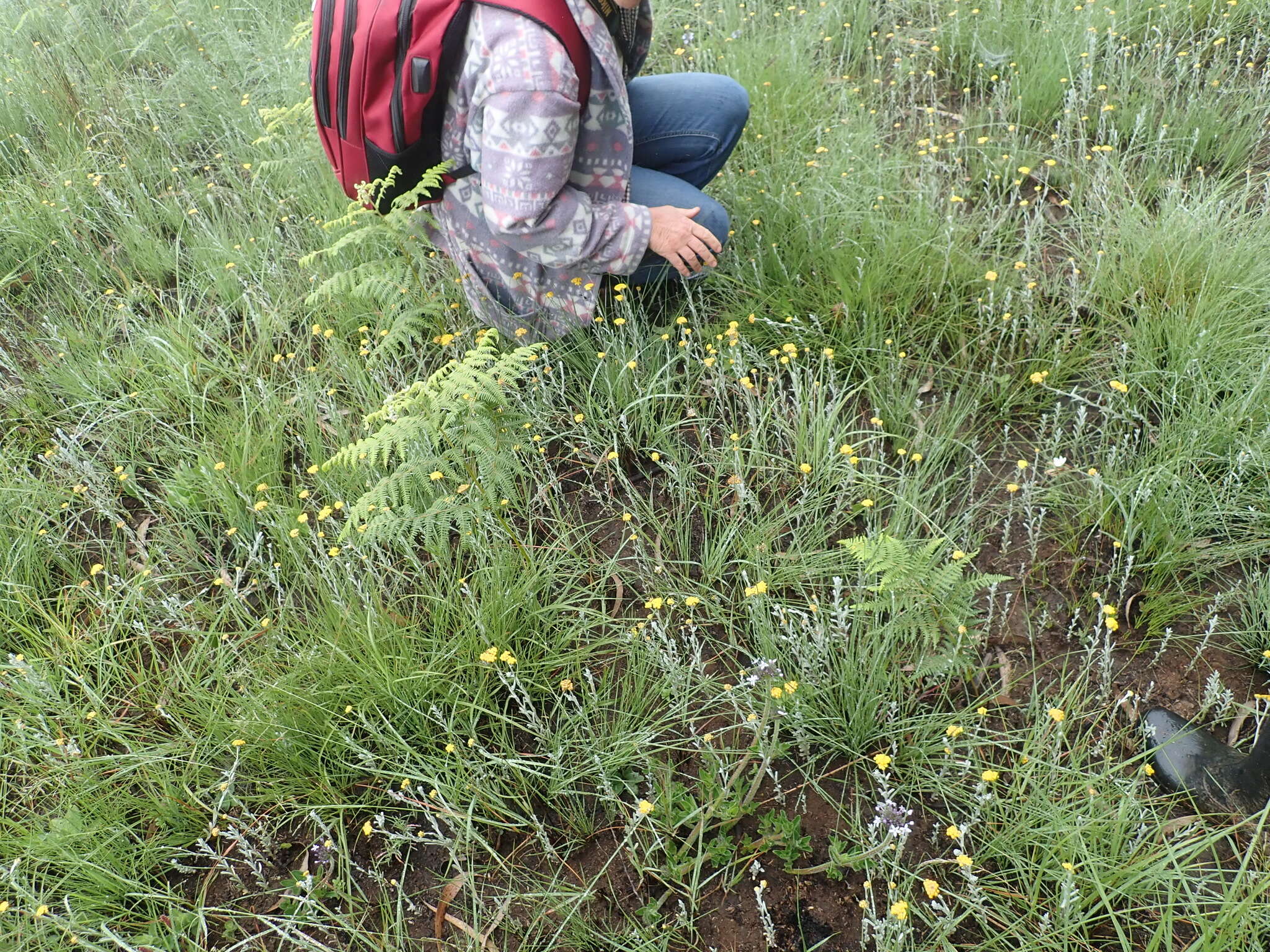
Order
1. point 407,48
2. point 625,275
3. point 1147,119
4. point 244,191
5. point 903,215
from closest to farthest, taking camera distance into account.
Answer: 1. point 407,48
2. point 625,275
3. point 903,215
4. point 1147,119
5. point 244,191

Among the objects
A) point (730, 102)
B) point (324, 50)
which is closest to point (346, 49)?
point (324, 50)

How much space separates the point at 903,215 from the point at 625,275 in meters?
1.12

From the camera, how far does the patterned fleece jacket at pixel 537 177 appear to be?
2.27 metres

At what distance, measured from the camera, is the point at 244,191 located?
13.6 ft

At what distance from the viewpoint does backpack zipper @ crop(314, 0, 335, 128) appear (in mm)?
2449

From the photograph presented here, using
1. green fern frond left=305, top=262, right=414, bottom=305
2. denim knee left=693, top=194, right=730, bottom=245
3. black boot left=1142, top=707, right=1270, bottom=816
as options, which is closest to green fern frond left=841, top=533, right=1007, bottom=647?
black boot left=1142, top=707, right=1270, bottom=816

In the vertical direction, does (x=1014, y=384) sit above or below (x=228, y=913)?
above

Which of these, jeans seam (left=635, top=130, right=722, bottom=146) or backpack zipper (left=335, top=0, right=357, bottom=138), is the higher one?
backpack zipper (left=335, top=0, right=357, bottom=138)

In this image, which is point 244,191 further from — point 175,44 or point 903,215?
point 903,215

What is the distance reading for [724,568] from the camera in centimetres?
244

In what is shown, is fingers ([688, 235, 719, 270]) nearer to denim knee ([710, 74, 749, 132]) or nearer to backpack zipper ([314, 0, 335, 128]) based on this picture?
denim knee ([710, 74, 749, 132])

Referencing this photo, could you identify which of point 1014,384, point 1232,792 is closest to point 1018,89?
point 1014,384

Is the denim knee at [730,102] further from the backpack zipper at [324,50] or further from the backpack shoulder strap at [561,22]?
the backpack zipper at [324,50]

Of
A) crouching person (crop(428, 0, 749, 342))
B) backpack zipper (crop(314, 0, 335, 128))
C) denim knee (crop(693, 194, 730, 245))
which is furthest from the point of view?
denim knee (crop(693, 194, 730, 245))
